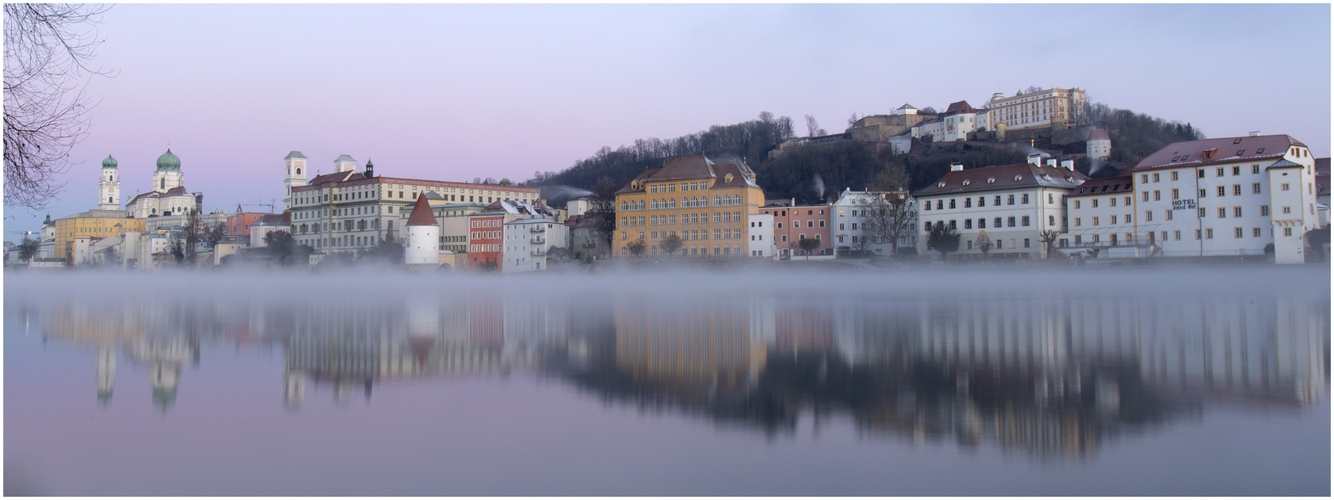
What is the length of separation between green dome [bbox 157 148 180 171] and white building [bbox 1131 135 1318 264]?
142 meters

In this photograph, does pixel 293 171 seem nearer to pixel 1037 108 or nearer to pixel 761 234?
pixel 761 234

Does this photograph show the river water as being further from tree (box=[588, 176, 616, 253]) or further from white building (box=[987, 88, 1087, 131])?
white building (box=[987, 88, 1087, 131])

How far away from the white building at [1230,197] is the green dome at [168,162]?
465ft

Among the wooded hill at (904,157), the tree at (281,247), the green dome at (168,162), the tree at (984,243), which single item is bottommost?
the tree at (984,243)

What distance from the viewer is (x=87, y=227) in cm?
13000

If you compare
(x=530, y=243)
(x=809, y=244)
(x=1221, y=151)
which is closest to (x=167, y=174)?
(x=530, y=243)

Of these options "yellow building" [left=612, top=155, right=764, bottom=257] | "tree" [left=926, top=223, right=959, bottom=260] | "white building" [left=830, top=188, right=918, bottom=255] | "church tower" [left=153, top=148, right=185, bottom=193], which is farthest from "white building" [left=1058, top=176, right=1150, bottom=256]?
"church tower" [left=153, top=148, right=185, bottom=193]

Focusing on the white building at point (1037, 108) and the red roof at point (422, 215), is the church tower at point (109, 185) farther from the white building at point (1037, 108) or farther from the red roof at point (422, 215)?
the white building at point (1037, 108)

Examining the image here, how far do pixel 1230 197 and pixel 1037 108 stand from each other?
62.4m

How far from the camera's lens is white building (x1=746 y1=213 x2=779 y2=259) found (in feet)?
233

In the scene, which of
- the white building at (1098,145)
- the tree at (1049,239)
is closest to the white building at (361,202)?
the tree at (1049,239)

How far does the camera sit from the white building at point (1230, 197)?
50500 millimetres

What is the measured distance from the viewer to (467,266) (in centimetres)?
8312

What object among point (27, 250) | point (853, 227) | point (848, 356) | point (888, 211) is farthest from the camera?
point (27, 250)
